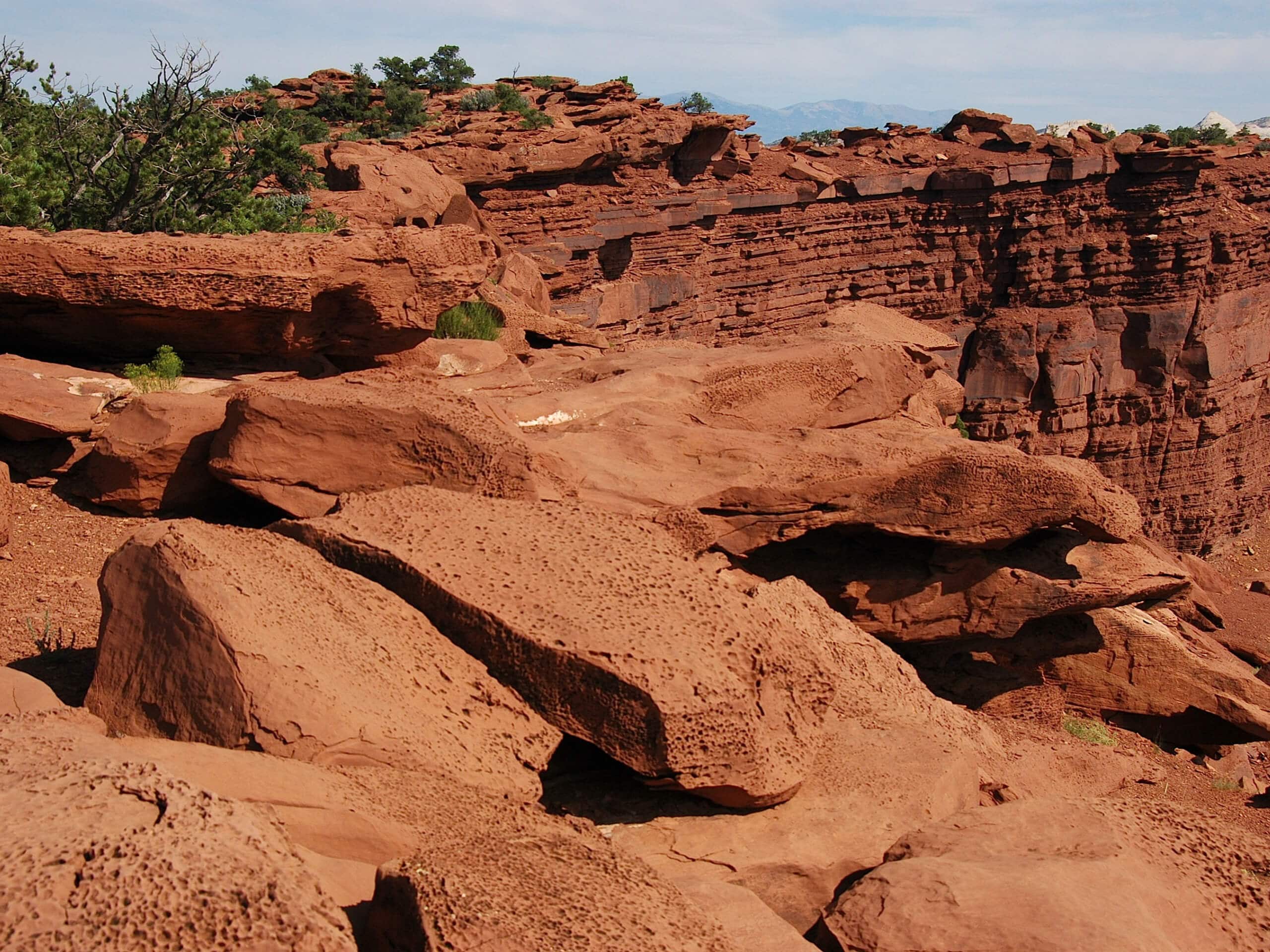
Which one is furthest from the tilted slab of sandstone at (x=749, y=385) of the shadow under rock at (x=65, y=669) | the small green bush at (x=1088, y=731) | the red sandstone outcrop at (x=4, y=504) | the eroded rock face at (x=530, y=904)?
the eroded rock face at (x=530, y=904)

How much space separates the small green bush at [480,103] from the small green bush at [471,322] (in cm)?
1325

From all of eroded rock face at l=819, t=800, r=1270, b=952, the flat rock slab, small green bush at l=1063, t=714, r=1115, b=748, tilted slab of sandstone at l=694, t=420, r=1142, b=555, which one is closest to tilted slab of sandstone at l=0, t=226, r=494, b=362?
the flat rock slab

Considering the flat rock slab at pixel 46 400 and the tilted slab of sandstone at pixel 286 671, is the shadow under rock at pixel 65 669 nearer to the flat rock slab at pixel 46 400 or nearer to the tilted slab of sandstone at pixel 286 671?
the tilted slab of sandstone at pixel 286 671

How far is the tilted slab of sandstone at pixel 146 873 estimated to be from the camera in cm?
258

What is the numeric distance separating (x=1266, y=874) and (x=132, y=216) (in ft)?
33.8

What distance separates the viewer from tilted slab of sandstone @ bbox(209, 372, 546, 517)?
19.2 ft

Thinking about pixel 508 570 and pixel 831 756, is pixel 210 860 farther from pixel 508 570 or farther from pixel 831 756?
pixel 831 756

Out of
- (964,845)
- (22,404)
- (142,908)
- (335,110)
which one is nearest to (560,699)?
(964,845)

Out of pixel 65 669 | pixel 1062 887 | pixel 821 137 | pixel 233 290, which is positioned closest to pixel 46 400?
pixel 233 290

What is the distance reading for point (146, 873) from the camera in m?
2.71

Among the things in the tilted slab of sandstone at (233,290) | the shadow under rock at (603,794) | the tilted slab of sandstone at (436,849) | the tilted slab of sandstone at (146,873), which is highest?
the tilted slab of sandstone at (233,290)

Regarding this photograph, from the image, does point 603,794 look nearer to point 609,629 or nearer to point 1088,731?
point 609,629

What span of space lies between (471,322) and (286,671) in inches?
237

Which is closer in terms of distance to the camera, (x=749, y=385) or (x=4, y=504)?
(x=4, y=504)
